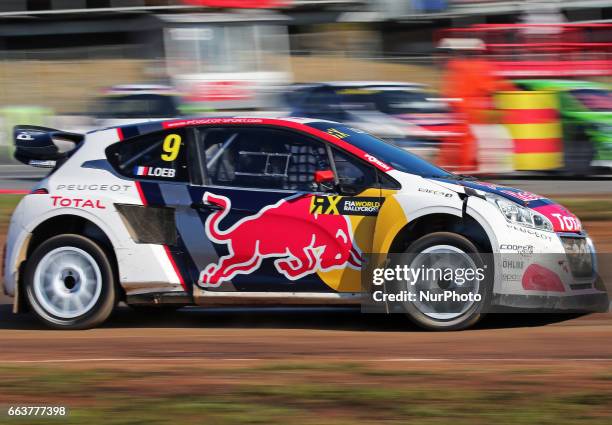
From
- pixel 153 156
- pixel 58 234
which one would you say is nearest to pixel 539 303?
pixel 153 156

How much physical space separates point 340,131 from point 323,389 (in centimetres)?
272

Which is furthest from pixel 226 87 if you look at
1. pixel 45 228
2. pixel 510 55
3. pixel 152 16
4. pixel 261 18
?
pixel 152 16

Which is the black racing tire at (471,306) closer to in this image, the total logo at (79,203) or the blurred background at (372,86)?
the total logo at (79,203)

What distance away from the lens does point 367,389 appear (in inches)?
220

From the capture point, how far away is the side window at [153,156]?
25.3ft

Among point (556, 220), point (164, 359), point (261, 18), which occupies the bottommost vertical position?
point (164, 359)

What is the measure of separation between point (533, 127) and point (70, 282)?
34.7 ft

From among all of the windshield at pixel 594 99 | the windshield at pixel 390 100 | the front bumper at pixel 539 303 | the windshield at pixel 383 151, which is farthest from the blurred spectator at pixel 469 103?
the front bumper at pixel 539 303

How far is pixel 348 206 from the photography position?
7.32m

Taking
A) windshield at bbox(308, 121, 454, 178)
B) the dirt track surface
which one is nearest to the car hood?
windshield at bbox(308, 121, 454, 178)

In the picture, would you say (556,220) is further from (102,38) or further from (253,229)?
(102,38)

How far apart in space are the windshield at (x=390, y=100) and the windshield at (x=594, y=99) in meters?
2.35

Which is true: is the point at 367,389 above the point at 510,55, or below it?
below

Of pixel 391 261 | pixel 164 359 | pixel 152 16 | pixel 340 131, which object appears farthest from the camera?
pixel 152 16
